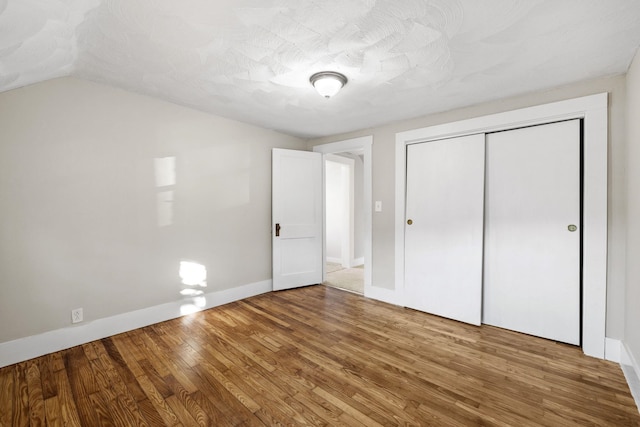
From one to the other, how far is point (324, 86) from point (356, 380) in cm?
224

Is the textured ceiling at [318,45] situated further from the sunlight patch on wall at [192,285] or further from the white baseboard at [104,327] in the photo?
the white baseboard at [104,327]

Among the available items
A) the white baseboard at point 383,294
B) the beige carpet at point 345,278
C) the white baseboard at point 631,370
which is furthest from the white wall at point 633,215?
the beige carpet at point 345,278

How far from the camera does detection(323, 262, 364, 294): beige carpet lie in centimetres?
408

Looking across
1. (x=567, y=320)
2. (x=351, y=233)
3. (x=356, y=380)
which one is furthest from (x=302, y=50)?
(x=351, y=233)

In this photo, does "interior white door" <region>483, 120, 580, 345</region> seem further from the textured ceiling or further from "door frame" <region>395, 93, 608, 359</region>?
the textured ceiling

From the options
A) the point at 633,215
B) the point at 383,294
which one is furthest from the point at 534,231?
the point at 383,294

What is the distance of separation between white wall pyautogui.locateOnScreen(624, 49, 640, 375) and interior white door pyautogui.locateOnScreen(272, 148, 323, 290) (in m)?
3.18

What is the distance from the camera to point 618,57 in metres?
1.87

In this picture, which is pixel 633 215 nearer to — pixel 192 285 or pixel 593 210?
pixel 593 210

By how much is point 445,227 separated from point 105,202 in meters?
3.46

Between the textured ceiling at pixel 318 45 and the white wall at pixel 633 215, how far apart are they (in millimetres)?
239

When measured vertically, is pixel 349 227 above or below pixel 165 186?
below

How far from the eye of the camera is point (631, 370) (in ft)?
6.28

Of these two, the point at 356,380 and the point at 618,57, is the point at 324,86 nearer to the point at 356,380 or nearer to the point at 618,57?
the point at 618,57
